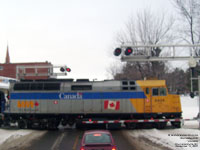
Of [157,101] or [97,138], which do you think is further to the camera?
[157,101]

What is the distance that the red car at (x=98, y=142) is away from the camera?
373 inches

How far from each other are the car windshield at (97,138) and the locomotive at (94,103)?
31.8 feet

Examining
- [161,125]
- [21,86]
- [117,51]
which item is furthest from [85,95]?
[161,125]

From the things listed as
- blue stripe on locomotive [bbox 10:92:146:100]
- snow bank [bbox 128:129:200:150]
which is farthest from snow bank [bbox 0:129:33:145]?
snow bank [bbox 128:129:200:150]

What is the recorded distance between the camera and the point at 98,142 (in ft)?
31.8

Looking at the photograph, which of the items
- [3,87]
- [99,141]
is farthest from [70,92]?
[99,141]

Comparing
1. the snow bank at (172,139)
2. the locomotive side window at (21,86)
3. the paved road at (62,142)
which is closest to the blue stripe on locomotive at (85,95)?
the locomotive side window at (21,86)

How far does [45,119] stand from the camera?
68.2ft

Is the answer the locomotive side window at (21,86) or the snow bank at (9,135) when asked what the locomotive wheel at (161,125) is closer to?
the snow bank at (9,135)

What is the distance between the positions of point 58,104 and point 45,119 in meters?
1.78

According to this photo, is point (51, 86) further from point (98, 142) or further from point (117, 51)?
point (98, 142)

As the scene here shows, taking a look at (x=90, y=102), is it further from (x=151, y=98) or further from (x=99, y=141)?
(x=99, y=141)

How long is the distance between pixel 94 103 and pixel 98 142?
10903 mm

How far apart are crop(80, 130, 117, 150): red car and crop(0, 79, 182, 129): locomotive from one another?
9683 millimetres
